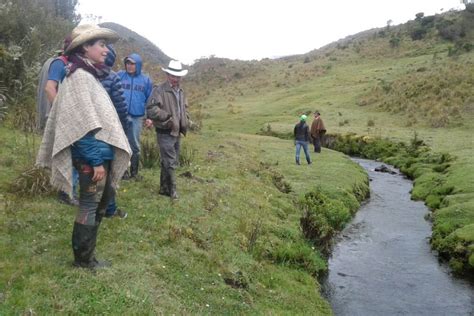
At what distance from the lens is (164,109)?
34.1 ft

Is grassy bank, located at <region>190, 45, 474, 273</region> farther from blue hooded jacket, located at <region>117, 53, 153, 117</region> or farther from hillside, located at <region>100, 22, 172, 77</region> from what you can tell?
hillside, located at <region>100, 22, 172, 77</region>

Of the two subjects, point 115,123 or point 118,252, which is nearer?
point 115,123

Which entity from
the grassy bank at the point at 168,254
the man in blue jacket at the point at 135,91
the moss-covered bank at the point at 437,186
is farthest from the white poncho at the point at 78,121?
the moss-covered bank at the point at 437,186

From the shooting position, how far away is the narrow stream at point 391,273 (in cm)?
961

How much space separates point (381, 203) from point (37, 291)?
14.6 m

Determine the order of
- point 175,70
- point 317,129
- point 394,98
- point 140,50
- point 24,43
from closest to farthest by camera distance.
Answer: point 175,70
point 24,43
point 317,129
point 394,98
point 140,50

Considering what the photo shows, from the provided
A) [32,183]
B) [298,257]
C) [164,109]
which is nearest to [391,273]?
[298,257]

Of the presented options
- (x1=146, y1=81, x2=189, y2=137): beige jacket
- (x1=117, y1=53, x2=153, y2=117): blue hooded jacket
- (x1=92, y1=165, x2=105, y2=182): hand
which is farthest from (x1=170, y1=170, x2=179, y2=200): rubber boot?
(x1=92, y1=165, x2=105, y2=182): hand

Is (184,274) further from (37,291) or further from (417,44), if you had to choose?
(417,44)

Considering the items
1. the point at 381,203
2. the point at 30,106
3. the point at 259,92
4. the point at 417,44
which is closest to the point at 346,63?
the point at 417,44

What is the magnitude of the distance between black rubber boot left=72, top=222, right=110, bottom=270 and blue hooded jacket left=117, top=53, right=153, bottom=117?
4918mm

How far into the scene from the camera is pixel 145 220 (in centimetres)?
894

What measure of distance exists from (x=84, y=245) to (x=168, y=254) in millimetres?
1890

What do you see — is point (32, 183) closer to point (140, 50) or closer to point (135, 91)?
point (135, 91)
